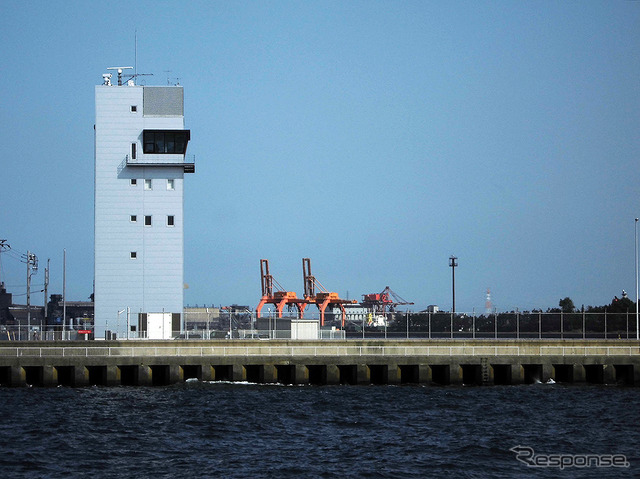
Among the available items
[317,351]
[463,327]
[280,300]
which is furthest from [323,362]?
[280,300]

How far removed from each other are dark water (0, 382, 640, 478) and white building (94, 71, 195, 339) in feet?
34.7

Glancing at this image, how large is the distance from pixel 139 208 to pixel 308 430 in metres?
29.4

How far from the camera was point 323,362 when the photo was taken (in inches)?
2365

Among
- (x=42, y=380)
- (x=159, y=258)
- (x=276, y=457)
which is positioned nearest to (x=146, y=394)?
(x=42, y=380)

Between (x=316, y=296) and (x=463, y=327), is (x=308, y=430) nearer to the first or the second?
(x=463, y=327)

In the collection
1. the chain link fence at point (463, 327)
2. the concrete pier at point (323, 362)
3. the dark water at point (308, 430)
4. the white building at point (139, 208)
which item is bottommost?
the dark water at point (308, 430)

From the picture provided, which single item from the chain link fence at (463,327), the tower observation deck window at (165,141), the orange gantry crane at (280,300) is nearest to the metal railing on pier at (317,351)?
the chain link fence at (463,327)

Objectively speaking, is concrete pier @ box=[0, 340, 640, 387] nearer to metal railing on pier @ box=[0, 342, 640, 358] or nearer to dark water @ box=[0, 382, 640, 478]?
metal railing on pier @ box=[0, 342, 640, 358]

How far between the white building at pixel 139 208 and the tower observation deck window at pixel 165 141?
73mm

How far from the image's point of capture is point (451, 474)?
35.4 m

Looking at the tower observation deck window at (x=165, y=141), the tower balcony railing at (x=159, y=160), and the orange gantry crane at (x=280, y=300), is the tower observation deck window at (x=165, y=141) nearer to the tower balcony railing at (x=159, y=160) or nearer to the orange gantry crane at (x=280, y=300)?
the tower balcony railing at (x=159, y=160)

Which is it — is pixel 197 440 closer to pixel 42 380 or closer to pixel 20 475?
pixel 20 475

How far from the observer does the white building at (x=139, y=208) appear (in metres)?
67.6

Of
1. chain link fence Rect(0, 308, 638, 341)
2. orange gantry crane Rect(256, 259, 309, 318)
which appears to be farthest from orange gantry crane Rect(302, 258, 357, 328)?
chain link fence Rect(0, 308, 638, 341)
